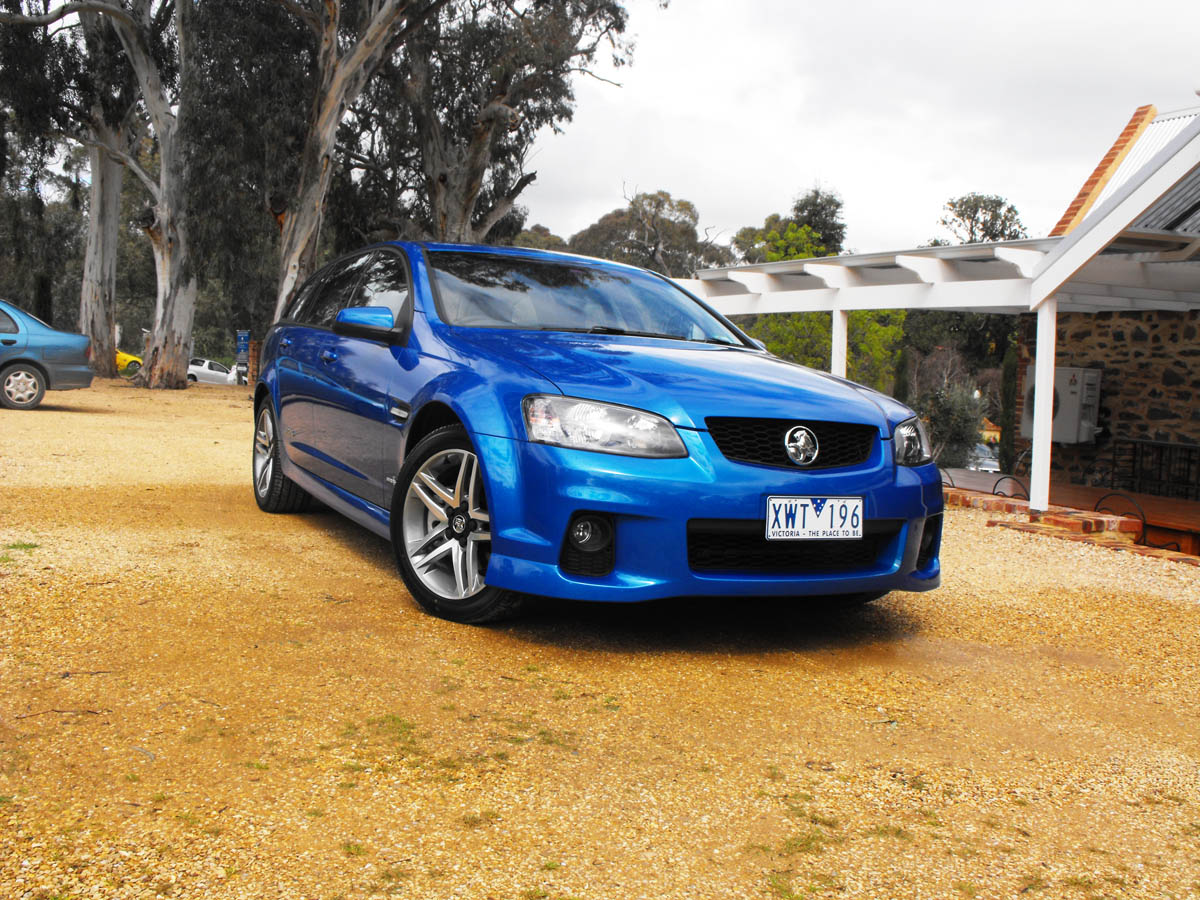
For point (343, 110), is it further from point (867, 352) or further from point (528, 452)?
point (528, 452)

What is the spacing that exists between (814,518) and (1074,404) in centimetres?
1182

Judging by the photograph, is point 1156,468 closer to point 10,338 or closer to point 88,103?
point 10,338

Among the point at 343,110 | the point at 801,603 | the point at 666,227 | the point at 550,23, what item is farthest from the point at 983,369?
the point at 801,603

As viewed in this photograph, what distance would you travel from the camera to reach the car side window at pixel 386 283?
5102mm

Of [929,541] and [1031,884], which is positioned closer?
[1031,884]

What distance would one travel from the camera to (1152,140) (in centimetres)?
1664

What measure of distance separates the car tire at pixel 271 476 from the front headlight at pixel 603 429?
9.92ft

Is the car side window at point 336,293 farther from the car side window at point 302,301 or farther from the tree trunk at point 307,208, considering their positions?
the tree trunk at point 307,208

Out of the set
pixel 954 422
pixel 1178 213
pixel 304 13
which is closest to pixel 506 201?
pixel 304 13

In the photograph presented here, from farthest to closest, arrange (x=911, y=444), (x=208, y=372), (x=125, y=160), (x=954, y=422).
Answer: (x=208, y=372), (x=125, y=160), (x=954, y=422), (x=911, y=444)

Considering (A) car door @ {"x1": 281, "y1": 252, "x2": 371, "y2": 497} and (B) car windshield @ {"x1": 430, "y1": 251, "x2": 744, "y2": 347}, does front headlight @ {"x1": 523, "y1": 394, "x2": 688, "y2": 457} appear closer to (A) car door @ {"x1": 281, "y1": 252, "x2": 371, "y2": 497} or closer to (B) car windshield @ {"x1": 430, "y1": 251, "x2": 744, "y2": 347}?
(B) car windshield @ {"x1": 430, "y1": 251, "x2": 744, "y2": 347}

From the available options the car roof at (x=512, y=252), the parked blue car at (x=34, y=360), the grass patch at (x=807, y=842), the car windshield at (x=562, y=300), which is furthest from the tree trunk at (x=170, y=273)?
the grass patch at (x=807, y=842)

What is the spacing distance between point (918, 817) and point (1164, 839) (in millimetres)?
603

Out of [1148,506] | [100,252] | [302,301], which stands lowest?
[1148,506]
